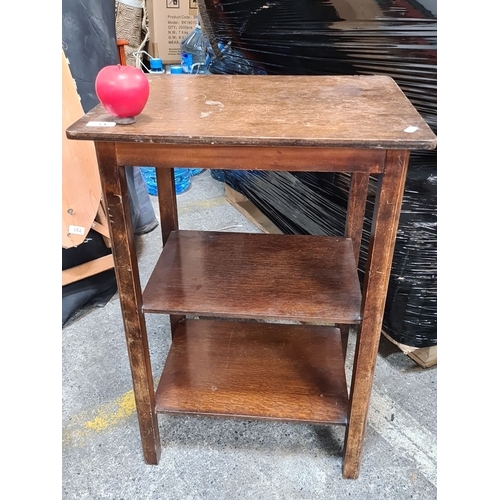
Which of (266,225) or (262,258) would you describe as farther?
(266,225)

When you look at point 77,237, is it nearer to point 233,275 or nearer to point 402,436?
point 233,275

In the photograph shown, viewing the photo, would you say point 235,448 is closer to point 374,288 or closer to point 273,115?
point 374,288

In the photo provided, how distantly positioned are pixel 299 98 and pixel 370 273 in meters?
0.37

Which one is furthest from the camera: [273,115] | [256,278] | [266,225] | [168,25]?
[168,25]

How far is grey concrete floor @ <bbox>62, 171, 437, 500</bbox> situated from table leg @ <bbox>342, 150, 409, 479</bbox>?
100mm

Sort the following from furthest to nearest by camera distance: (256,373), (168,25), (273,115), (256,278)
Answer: (168,25) < (256,373) < (256,278) < (273,115)

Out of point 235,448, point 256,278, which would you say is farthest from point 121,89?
point 235,448

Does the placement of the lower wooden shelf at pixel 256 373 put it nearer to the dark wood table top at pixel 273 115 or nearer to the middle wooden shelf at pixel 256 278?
the middle wooden shelf at pixel 256 278

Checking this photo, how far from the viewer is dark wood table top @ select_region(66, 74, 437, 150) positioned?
2.43 ft

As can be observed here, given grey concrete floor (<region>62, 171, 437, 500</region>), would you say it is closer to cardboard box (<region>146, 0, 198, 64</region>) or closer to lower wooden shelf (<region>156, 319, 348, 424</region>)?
lower wooden shelf (<region>156, 319, 348, 424</region>)

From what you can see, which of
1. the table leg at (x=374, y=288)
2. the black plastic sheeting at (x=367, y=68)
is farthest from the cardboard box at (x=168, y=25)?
the table leg at (x=374, y=288)

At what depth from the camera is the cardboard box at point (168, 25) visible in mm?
2918

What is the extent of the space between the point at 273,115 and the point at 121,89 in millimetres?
262

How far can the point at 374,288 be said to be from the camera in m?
0.87
